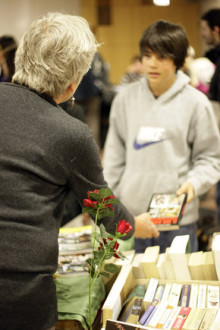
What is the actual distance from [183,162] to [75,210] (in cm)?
64

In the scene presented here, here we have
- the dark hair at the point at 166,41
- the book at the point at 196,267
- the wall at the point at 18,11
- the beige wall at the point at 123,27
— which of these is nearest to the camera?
the book at the point at 196,267

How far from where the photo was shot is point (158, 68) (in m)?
2.27

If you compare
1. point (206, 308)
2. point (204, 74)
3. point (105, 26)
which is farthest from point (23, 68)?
point (105, 26)

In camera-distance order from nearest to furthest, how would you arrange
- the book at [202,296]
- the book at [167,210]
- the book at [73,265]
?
the book at [202,296] < the book at [73,265] < the book at [167,210]

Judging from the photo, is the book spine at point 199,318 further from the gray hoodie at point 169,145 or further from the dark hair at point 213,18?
the dark hair at point 213,18

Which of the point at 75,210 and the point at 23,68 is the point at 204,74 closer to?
the point at 75,210

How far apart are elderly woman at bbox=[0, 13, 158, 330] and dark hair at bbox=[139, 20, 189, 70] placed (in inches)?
34.3

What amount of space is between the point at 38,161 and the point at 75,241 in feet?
2.53

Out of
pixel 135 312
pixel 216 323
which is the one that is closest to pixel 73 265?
pixel 135 312

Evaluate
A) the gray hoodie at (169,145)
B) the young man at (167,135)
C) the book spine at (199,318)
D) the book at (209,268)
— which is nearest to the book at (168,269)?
the book at (209,268)

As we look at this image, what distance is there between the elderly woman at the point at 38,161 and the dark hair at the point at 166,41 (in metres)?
0.87

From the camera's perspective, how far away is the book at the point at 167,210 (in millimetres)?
1965

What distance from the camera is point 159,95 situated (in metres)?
2.42

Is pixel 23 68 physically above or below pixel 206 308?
above
